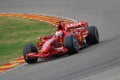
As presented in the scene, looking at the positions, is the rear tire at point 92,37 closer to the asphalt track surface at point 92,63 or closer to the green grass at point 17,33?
A: the asphalt track surface at point 92,63

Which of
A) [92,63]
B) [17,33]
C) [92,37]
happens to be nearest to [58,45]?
[92,37]

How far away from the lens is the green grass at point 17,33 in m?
19.6

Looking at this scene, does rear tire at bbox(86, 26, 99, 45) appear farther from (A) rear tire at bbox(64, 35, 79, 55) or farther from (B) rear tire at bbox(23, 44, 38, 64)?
(B) rear tire at bbox(23, 44, 38, 64)

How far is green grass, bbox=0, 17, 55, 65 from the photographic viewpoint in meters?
19.6

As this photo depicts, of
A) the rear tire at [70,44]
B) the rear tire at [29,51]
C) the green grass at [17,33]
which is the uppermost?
the rear tire at [70,44]

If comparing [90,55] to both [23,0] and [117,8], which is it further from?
[23,0]

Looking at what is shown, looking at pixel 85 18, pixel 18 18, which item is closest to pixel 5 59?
pixel 85 18

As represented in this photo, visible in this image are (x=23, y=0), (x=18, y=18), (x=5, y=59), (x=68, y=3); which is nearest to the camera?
(x=5, y=59)

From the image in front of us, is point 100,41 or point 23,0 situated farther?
point 23,0

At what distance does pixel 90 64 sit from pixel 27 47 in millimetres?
3064

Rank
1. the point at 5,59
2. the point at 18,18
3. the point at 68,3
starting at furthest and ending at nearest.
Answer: the point at 68,3 < the point at 18,18 < the point at 5,59

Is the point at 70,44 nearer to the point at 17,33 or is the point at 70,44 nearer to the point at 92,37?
the point at 92,37

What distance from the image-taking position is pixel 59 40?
1666cm

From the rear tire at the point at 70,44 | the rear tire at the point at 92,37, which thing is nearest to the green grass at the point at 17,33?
the rear tire at the point at 92,37
